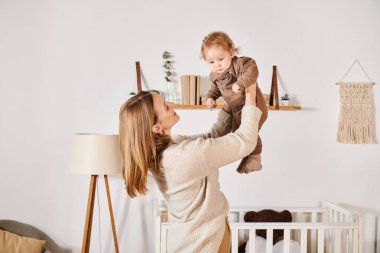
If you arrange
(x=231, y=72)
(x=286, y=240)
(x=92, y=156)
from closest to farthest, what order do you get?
(x=231, y=72), (x=286, y=240), (x=92, y=156)

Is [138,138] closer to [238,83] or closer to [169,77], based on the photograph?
[238,83]

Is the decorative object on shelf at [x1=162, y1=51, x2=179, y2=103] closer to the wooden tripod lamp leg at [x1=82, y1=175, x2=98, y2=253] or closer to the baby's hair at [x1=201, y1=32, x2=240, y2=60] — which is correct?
the wooden tripod lamp leg at [x1=82, y1=175, x2=98, y2=253]

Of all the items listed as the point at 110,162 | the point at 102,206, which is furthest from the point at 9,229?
the point at 110,162

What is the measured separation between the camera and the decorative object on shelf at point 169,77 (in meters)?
2.79

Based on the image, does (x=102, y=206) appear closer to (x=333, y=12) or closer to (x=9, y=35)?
(x=9, y=35)

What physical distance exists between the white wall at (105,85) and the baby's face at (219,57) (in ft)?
5.42

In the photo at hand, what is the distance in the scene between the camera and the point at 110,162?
7.95 ft

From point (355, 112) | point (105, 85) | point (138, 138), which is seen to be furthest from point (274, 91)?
point (138, 138)

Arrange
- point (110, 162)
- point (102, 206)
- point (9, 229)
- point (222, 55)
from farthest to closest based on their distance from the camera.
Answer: point (102, 206) < point (9, 229) < point (110, 162) < point (222, 55)

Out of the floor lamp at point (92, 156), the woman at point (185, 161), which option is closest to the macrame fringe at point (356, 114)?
the floor lamp at point (92, 156)

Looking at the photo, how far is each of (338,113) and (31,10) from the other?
252cm

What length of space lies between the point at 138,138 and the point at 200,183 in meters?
0.25

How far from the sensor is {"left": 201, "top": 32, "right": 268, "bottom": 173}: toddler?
3.65ft

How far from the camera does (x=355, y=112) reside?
2.93 m
